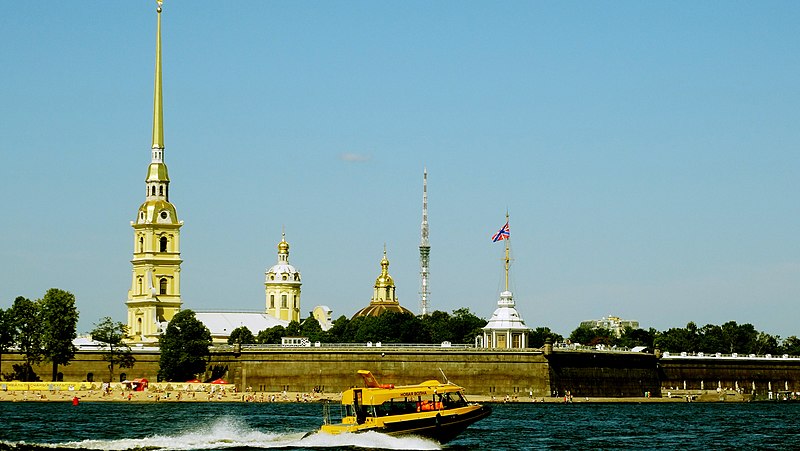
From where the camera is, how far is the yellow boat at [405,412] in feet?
257

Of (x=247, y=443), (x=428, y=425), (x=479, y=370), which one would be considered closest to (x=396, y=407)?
(x=428, y=425)

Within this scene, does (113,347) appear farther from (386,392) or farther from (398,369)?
(386,392)

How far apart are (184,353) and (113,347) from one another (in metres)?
10.5

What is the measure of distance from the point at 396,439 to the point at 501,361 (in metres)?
80.0

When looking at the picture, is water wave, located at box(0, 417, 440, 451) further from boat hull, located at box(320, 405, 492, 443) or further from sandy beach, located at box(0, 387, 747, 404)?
sandy beach, located at box(0, 387, 747, 404)

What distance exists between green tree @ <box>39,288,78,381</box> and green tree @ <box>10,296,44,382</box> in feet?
2.18

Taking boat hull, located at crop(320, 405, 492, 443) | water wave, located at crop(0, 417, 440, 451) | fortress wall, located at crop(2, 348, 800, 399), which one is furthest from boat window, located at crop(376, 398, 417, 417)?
fortress wall, located at crop(2, 348, 800, 399)

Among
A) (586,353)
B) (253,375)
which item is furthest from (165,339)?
(586,353)

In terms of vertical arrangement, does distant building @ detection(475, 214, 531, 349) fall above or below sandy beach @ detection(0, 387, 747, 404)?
above

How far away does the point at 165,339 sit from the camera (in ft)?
564

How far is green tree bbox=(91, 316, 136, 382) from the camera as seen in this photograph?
172625 mm

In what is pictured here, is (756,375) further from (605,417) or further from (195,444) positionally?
(195,444)

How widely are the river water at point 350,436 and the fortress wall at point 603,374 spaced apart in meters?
8.20

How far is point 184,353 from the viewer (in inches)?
6678
